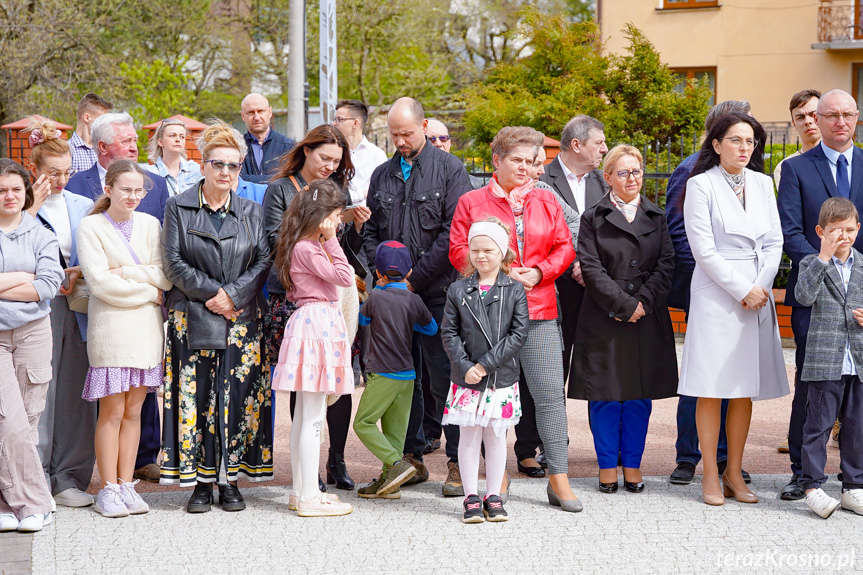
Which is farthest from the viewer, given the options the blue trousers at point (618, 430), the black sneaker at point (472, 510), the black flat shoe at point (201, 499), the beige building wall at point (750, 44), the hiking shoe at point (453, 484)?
the beige building wall at point (750, 44)

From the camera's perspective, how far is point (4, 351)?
4.94 m

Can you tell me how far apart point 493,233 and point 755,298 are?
152 cm

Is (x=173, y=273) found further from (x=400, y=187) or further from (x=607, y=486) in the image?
(x=607, y=486)

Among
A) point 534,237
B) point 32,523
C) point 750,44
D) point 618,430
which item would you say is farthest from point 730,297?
point 750,44

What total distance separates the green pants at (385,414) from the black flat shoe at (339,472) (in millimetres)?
344

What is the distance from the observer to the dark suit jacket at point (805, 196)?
5.64 meters

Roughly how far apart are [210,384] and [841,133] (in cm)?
391

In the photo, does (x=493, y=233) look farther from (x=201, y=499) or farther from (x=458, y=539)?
(x=201, y=499)

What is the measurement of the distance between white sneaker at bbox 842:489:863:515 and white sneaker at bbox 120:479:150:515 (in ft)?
12.4

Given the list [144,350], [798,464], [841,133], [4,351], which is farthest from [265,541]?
[841,133]

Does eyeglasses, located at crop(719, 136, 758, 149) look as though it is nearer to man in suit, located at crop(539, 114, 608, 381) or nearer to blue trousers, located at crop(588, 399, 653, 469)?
man in suit, located at crop(539, 114, 608, 381)

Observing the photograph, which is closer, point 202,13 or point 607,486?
point 607,486

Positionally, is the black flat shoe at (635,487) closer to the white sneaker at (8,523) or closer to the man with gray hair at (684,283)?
the man with gray hair at (684,283)

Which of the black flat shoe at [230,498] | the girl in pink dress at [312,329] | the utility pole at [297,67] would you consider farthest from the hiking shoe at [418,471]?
the utility pole at [297,67]
